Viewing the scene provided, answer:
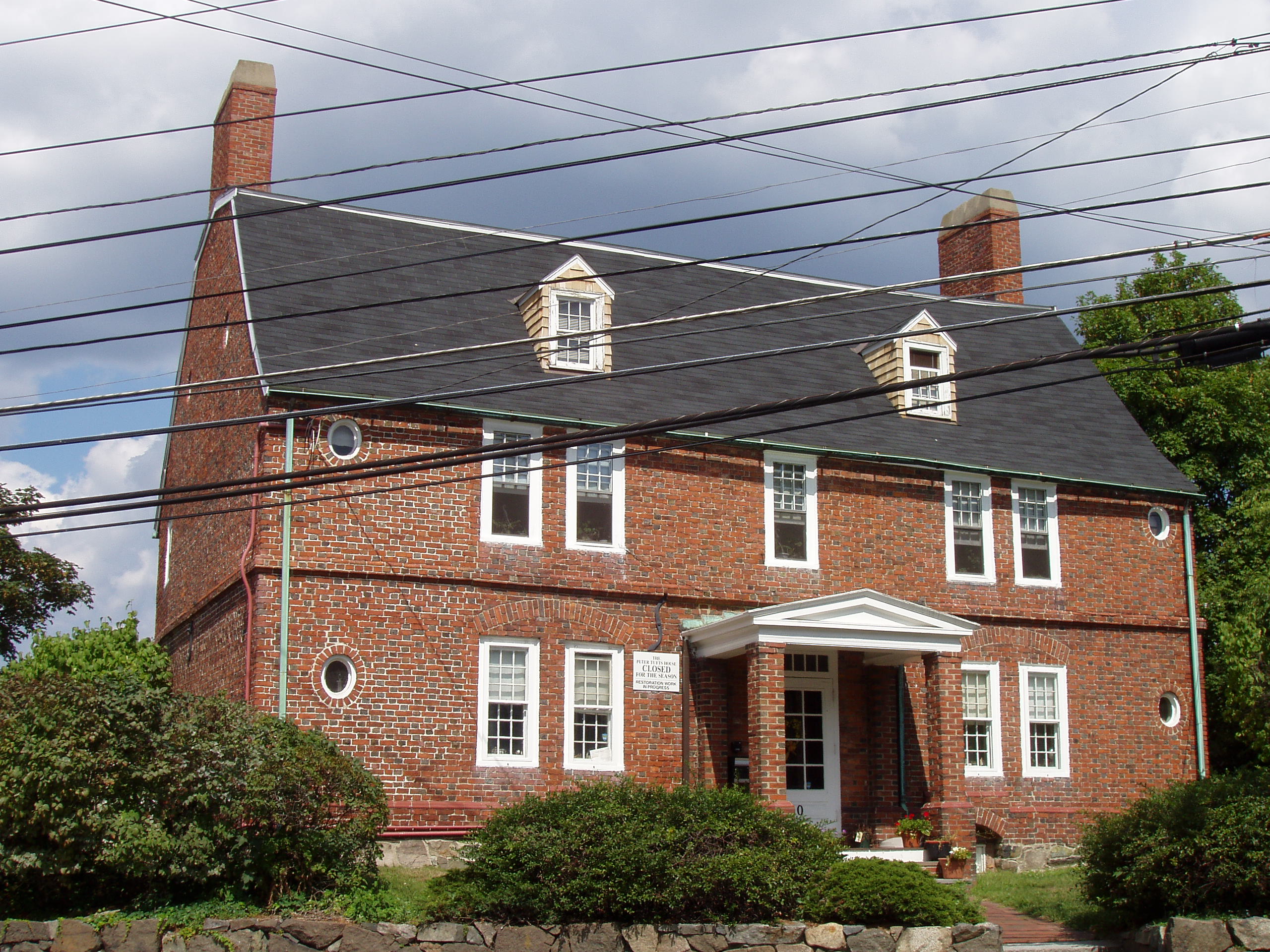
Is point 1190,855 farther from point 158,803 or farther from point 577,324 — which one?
point 577,324

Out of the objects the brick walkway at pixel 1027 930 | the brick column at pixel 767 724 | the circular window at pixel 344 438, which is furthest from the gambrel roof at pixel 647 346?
the brick walkway at pixel 1027 930

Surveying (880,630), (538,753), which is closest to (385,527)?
(538,753)

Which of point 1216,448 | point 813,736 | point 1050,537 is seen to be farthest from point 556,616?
point 1216,448

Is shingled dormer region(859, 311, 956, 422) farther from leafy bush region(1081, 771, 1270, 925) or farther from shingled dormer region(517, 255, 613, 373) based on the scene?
leafy bush region(1081, 771, 1270, 925)

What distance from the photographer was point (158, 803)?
13.3m

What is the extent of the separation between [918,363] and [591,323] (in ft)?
19.8

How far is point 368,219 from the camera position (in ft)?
74.3

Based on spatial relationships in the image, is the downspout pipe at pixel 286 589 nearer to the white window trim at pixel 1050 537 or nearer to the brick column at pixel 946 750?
the brick column at pixel 946 750

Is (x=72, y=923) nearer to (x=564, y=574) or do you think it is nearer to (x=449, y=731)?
(x=449, y=731)

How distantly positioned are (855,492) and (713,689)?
3.96 meters

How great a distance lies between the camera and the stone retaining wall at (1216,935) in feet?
44.8

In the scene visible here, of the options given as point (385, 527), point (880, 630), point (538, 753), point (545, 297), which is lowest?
point (538, 753)

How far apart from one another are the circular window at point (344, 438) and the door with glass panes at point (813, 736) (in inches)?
286

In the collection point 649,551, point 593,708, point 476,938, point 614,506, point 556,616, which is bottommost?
point 476,938
